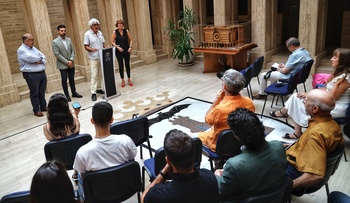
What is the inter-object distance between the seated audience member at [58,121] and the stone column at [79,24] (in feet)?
16.3

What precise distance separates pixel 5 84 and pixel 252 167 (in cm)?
610

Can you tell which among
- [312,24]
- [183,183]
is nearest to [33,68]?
[183,183]

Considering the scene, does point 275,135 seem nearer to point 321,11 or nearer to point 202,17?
point 321,11

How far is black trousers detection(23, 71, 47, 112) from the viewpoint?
5.39m

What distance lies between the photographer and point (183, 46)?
8.26 meters

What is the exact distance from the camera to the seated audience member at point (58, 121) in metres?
2.89

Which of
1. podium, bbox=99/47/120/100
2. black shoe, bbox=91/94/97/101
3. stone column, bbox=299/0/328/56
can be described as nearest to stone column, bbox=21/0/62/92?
black shoe, bbox=91/94/97/101

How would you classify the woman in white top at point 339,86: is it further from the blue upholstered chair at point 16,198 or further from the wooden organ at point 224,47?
the wooden organ at point 224,47

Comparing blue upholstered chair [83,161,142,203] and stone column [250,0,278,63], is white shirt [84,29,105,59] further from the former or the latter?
blue upholstered chair [83,161,142,203]

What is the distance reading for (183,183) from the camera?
5.38 ft

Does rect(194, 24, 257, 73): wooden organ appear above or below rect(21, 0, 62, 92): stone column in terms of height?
below

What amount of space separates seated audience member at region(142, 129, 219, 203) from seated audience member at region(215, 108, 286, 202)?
184mm

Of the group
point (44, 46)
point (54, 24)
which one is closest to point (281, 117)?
point (44, 46)

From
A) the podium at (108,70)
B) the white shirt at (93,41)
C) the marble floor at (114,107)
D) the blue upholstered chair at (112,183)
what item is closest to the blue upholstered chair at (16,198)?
the blue upholstered chair at (112,183)
